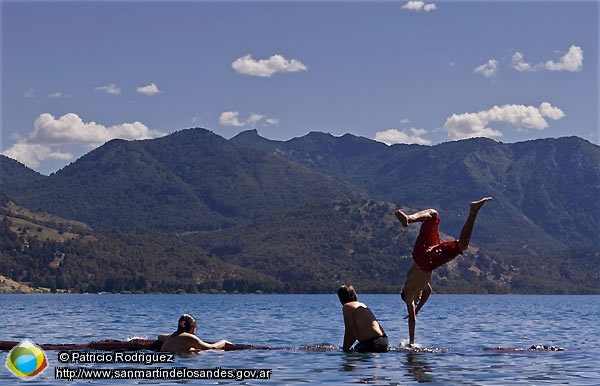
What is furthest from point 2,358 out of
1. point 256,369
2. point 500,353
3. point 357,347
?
point 500,353

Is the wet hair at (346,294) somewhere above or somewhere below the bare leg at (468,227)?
below

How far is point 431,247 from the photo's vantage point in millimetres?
24828

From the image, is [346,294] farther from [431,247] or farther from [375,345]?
[431,247]

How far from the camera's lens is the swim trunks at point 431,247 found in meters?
24.5

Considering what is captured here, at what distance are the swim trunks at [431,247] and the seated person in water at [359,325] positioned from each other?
2.60 metres

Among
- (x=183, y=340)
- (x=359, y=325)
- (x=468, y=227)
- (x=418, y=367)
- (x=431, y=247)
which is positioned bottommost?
(x=418, y=367)

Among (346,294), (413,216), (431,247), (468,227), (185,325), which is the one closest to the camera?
(468,227)

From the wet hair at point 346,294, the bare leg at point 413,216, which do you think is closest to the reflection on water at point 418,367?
the wet hair at point 346,294

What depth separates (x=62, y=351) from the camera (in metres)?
27.8

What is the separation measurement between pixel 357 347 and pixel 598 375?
7.26 meters

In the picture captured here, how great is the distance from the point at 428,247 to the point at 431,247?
8 centimetres

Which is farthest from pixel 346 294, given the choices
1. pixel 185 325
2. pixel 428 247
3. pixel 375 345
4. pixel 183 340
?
pixel 183 340

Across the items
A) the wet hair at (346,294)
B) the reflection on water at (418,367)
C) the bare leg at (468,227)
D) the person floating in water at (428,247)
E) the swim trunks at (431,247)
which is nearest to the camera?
the reflection on water at (418,367)

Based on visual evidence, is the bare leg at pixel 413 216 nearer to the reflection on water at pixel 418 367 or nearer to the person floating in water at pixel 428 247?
the person floating in water at pixel 428 247
